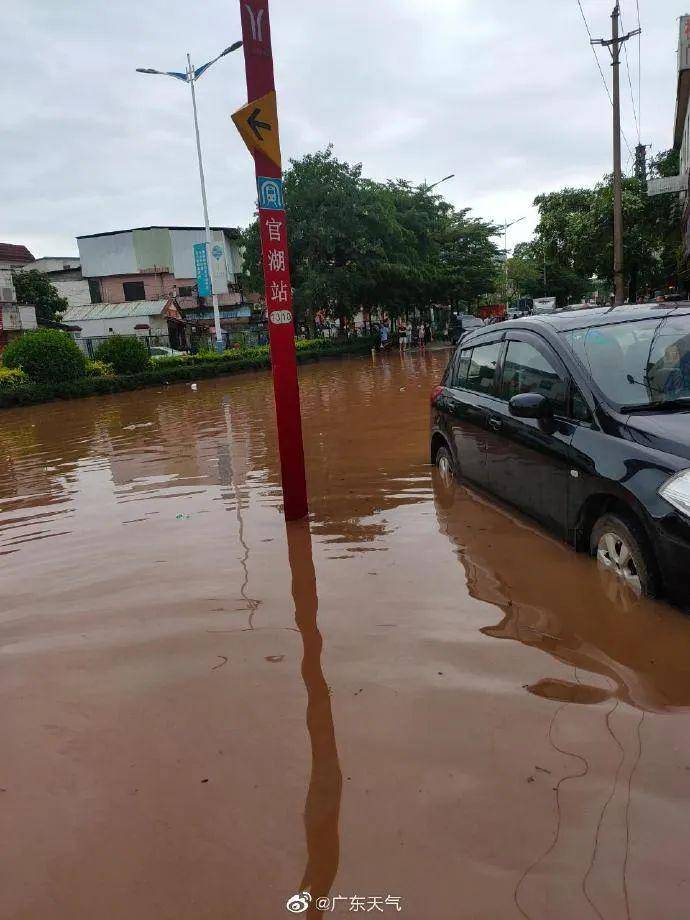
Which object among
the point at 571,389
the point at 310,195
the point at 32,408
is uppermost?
the point at 310,195

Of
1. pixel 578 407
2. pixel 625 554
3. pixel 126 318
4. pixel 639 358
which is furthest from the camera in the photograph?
pixel 126 318

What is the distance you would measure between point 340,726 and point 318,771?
0.94 ft

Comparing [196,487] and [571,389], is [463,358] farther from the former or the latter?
[196,487]

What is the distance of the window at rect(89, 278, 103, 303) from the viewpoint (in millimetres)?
50375

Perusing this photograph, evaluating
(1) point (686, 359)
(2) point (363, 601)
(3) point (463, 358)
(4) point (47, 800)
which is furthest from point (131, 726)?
(3) point (463, 358)

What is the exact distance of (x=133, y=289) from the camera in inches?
1969

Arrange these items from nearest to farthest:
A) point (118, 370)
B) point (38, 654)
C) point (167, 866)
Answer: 1. point (167, 866)
2. point (38, 654)
3. point (118, 370)

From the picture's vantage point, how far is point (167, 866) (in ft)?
6.79

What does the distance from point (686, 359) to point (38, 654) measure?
404cm

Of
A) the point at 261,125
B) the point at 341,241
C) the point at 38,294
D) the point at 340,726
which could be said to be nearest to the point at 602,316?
the point at 261,125

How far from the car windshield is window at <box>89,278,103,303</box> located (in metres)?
50.8

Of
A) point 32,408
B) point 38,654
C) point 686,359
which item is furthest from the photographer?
point 32,408

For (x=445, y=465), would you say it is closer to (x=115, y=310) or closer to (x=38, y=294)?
(x=38, y=294)

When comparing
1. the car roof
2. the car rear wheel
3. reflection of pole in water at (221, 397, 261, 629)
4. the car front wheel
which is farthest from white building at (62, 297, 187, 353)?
the car rear wheel
